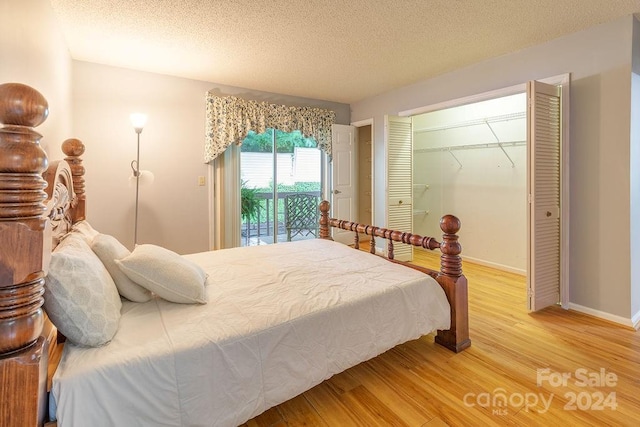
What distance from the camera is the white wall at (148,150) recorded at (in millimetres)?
3543

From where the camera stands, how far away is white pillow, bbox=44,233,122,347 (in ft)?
3.63

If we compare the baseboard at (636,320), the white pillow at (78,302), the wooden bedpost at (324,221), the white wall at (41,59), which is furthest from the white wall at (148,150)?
the baseboard at (636,320)

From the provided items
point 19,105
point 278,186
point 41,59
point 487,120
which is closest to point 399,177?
point 487,120

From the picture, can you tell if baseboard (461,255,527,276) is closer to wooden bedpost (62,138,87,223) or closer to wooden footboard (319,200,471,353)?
wooden footboard (319,200,471,353)

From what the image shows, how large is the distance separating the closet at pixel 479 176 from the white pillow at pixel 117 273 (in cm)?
414

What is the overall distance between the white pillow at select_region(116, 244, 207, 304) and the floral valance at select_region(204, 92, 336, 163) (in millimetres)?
2809

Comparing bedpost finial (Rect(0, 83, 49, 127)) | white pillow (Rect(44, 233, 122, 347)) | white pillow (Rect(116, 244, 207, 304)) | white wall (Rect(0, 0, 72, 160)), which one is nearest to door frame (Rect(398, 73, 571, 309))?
white pillow (Rect(116, 244, 207, 304))

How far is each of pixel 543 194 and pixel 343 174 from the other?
3.06 m

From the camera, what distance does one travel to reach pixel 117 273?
1562 mm

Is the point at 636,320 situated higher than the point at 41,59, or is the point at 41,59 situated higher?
the point at 41,59

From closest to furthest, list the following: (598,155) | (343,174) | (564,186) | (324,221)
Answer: (598,155) < (564,186) < (324,221) < (343,174)

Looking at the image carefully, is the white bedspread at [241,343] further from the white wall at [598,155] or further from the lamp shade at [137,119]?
the lamp shade at [137,119]

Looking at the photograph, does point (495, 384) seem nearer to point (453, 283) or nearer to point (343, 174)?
point (453, 283)

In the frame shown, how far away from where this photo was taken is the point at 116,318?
1295mm
